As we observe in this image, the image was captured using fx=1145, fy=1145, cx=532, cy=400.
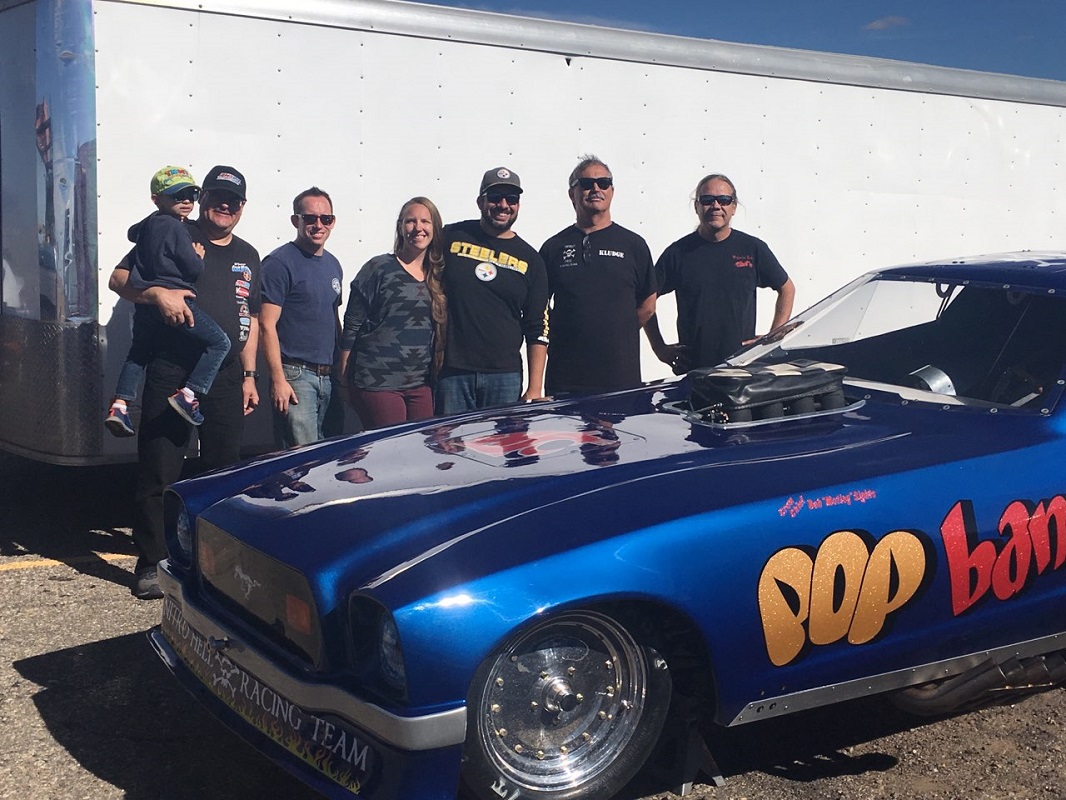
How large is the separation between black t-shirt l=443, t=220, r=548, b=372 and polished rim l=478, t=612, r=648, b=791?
2.74m

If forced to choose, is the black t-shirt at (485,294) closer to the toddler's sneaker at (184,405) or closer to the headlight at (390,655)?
the toddler's sneaker at (184,405)

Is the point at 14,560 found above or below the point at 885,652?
below

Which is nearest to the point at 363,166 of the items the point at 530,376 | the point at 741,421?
the point at 530,376

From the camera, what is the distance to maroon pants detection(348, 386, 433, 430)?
538 cm

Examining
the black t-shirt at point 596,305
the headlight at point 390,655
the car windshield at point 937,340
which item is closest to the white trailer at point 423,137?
the black t-shirt at point 596,305

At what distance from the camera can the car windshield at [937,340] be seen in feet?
12.2

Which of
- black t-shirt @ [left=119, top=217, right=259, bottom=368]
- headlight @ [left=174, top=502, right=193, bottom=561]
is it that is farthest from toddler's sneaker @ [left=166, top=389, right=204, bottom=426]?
headlight @ [left=174, top=502, right=193, bottom=561]

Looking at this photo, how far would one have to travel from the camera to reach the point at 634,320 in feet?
18.6

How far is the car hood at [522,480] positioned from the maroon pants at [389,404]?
149cm

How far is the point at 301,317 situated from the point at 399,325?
51 centimetres

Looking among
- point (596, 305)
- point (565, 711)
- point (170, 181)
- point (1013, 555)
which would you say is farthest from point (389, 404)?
point (1013, 555)

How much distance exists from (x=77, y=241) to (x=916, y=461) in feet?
12.8

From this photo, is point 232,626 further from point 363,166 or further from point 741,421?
point 363,166

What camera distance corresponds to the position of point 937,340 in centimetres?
404
